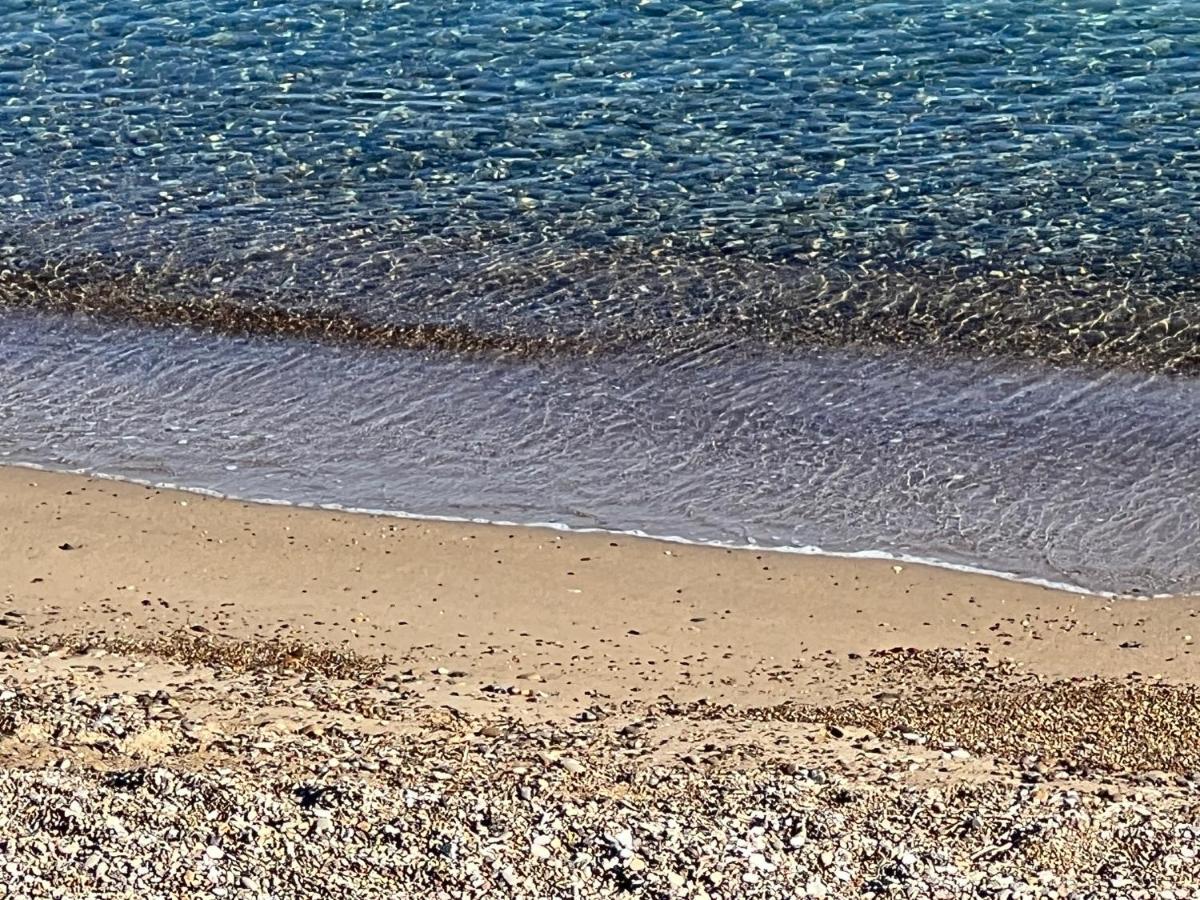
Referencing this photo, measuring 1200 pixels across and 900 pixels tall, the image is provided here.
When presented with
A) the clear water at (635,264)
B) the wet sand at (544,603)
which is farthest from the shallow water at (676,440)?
the wet sand at (544,603)

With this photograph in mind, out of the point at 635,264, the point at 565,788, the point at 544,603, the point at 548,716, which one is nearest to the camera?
the point at 565,788

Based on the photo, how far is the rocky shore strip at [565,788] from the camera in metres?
6.96

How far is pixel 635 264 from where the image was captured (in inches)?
549

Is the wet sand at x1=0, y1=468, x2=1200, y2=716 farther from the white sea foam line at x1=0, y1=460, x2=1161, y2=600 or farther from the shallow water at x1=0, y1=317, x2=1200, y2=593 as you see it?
the shallow water at x1=0, y1=317, x2=1200, y2=593

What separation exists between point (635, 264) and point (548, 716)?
617 cm

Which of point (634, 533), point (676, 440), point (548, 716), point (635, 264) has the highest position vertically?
point (635, 264)

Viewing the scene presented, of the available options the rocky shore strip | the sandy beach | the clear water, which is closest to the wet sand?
the sandy beach

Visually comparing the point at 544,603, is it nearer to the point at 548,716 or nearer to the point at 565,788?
the point at 548,716

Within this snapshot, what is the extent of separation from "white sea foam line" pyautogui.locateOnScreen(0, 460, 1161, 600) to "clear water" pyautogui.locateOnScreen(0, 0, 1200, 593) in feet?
0.32

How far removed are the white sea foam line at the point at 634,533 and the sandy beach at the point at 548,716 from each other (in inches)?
3.0

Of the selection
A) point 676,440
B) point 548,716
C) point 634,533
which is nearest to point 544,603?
point 634,533

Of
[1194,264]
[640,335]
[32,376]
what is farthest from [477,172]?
[1194,264]

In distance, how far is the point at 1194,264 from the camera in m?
13.8

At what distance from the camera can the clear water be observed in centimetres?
1087
